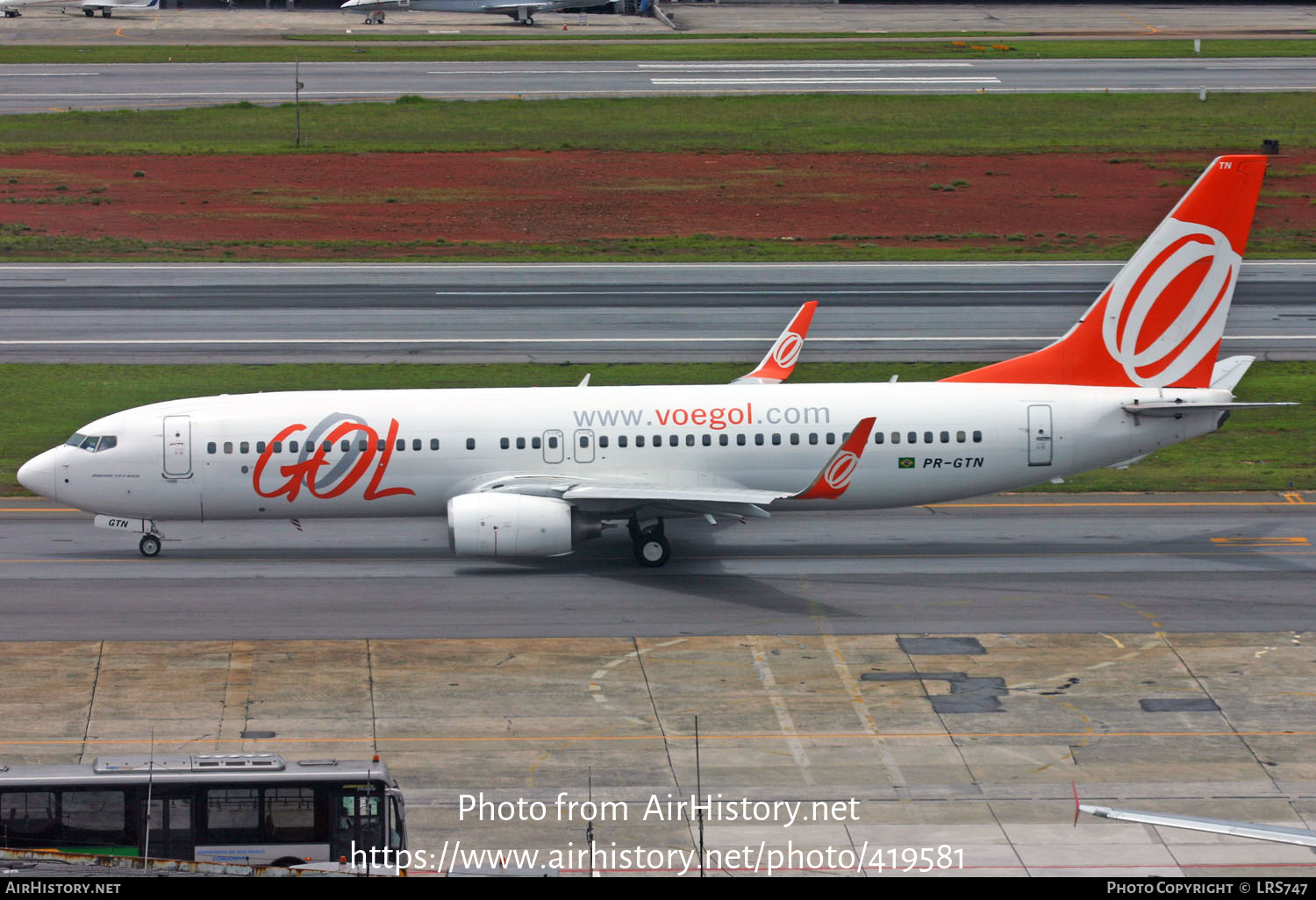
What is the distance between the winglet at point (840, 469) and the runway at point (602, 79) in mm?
80882

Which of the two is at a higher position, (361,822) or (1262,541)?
(361,822)

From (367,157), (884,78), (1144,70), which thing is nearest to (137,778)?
(367,157)

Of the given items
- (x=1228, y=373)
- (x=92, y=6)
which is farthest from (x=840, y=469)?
(x=92, y=6)

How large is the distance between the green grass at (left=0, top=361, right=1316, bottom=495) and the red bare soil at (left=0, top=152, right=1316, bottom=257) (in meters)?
22.9

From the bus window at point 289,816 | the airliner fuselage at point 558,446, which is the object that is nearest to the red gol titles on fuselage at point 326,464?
the airliner fuselage at point 558,446

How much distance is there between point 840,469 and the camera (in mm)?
33688

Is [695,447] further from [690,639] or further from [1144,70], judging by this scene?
[1144,70]

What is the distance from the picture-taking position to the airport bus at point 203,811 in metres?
19.7

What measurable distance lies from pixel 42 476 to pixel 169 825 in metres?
19.2

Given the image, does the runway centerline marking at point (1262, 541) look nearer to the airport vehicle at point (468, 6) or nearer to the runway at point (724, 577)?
the runway at point (724, 577)

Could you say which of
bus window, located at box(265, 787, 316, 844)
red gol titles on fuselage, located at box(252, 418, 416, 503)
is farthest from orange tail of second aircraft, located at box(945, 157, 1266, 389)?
bus window, located at box(265, 787, 316, 844)

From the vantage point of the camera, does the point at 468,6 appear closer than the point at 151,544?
No

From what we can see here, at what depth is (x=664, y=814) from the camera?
76.2 feet

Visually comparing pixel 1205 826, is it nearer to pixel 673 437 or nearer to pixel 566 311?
pixel 673 437
